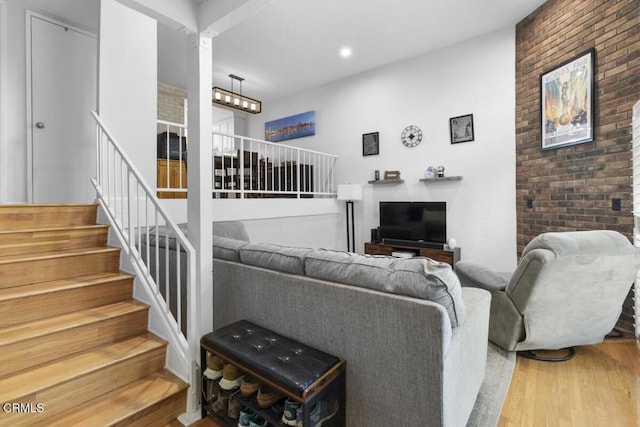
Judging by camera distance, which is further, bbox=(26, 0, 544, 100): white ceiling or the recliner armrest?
bbox=(26, 0, 544, 100): white ceiling

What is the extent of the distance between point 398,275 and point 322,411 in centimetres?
74

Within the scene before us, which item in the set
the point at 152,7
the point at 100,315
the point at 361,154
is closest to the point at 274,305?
the point at 100,315

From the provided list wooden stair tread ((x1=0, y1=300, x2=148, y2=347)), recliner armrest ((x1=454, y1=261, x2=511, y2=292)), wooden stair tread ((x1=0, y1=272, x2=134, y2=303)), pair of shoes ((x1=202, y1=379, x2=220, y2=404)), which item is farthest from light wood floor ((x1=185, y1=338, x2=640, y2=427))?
wooden stair tread ((x1=0, y1=272, x2=134, y2=303))

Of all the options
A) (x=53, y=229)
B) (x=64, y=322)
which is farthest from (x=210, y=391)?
(x=53, y=229)

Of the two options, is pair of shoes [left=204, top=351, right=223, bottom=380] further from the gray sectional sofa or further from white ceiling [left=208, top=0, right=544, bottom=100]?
white ceiling [left=208, top=0, right=544, bottom=100]

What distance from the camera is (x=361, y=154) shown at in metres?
5.68

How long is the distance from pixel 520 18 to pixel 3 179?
637 cm

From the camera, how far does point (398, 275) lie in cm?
144

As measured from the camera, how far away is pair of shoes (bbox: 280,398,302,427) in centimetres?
137

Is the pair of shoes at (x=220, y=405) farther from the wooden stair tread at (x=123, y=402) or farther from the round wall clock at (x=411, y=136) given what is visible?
the round wall clock at (x=411, y=136)

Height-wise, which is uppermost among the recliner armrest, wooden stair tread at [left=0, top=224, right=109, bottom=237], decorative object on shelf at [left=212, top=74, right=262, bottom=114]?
decorative object on shelf at [left=212, top=74, right=262, bottom=114]

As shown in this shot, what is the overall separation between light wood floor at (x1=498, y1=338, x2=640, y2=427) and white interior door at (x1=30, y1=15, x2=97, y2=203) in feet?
14.6

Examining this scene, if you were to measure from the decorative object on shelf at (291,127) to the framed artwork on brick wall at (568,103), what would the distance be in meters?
3.93

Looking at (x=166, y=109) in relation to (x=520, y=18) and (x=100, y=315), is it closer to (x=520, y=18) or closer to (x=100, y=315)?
(x=100, y=315)
